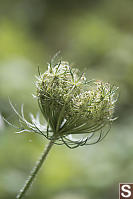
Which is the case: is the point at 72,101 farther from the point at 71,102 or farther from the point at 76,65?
the point at 76,65

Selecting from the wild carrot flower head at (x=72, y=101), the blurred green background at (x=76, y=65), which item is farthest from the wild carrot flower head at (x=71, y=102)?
the blurred green background at (x=76, y=65)

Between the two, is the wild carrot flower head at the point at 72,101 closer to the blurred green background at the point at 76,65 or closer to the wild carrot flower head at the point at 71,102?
the wild carrot flower head at the point at 71,102

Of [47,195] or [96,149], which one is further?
[96,149]

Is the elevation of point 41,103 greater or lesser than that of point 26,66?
lesser

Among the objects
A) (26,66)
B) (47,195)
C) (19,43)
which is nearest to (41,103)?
(47,195)

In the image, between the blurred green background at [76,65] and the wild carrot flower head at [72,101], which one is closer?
the wild carrot flower head at [72,101]

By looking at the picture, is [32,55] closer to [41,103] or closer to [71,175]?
[71,175]

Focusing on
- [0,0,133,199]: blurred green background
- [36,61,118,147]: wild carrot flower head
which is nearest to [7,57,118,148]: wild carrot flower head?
[36,61,118,147]: wild carrot flower head

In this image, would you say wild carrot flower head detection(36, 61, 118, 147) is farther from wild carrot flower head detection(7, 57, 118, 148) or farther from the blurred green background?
the blurred green background
